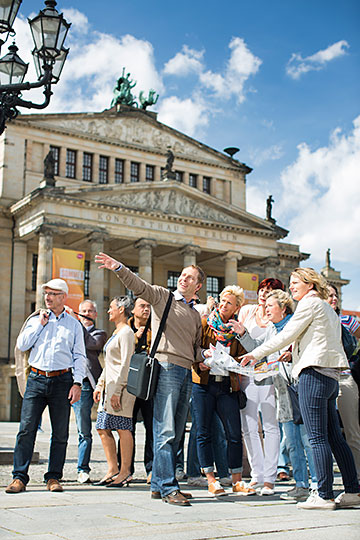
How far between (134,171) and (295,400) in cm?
3377

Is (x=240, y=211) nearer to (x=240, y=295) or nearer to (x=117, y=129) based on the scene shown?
(x=117, y=129)

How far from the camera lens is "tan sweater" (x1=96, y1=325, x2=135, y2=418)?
7.04m

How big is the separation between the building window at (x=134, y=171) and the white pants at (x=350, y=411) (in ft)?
108

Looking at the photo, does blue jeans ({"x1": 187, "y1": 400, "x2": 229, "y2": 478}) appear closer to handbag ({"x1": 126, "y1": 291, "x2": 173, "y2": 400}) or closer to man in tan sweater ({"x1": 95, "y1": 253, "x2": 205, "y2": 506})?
man in tan sweater ({"x1": 95, "y1": 253, "x2": 205, "y2": 506})

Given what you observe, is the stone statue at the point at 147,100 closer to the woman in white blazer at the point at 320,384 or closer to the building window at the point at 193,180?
the building window at the point at 193,180

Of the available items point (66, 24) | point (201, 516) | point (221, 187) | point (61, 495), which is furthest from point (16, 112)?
point (221, 187)

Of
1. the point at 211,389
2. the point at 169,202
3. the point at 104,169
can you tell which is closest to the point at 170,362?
the point at 211,389

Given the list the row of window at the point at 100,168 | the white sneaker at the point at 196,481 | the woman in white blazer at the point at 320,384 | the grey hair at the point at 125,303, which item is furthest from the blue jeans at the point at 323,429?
the row of window at the point at 100,168

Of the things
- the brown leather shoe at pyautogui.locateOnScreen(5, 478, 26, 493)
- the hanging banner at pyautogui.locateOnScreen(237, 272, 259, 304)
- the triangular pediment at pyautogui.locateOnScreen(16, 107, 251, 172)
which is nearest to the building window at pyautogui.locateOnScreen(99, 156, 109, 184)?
the triangular pediment at pyautogui.locateOnScreen(16, 107, 251, 172)

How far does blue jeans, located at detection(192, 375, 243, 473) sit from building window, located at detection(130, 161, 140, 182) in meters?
33.3

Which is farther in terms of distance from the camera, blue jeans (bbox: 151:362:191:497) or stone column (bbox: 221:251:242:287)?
stone column (bbox: 221:251:242:287)

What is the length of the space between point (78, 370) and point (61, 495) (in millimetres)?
1255

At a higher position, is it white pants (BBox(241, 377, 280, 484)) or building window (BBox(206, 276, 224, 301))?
building window (BBox(206, 276, 224, 301))

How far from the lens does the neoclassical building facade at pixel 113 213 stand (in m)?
32.1
